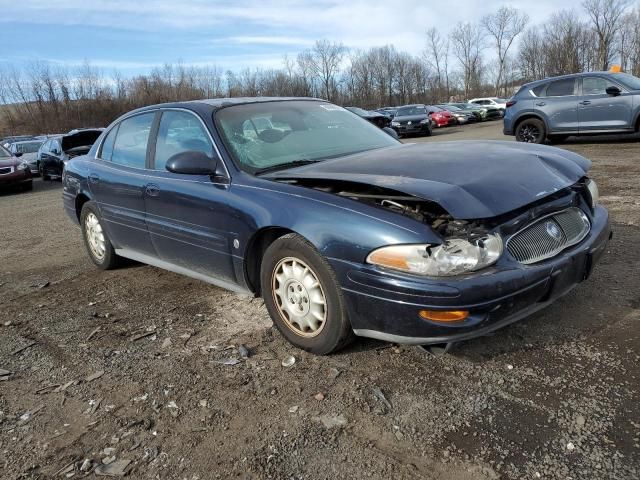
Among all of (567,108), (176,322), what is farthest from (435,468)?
(567,108)

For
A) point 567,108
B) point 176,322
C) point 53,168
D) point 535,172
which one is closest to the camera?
point 535,172

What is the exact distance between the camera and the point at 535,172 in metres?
3.10

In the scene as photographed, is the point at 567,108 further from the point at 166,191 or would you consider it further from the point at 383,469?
the point at 383,469

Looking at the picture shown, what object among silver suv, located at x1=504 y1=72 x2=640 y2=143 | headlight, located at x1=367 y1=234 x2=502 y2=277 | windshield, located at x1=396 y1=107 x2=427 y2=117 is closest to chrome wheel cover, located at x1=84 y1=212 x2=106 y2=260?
headlight, located at x1=367 y1=234 x2=502 y2=277

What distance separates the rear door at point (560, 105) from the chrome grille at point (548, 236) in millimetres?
9962

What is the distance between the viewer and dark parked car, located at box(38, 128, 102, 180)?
15.1 metres

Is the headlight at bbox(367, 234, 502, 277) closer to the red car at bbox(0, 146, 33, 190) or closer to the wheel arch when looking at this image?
the wheel arch

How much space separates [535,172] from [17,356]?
348cm

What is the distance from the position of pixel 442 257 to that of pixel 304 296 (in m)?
0.90

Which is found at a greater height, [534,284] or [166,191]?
[166,191]

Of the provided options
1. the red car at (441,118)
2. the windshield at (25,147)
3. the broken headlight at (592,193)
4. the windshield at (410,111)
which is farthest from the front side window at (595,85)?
the red car at (441,118)

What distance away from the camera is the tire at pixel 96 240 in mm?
5043

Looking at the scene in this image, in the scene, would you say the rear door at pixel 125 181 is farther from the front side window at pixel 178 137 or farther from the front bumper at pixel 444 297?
the front bumper at pixel 444 297

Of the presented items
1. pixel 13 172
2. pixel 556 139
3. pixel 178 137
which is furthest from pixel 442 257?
pixel 13 172
